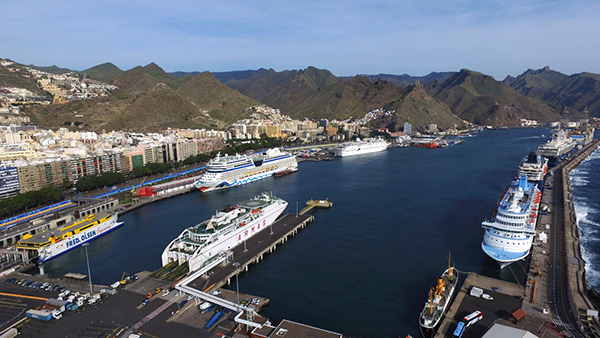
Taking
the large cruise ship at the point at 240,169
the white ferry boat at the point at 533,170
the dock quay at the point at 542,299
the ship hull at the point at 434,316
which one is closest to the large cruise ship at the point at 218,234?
the ship hull at the point at 434,316

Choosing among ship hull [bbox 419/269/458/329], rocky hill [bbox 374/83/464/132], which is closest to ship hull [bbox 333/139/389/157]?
rocky hill [bbox 374/83/464/132]

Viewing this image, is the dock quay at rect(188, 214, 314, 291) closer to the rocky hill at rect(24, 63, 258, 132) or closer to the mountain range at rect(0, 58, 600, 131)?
the rocky hill at rect(24, 63, 258, 132)

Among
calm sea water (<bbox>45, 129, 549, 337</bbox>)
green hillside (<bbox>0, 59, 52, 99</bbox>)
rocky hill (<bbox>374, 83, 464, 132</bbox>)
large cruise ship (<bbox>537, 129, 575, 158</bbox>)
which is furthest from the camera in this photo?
rocky hill (<bbox>374, 83, 464, 132</bbox>)

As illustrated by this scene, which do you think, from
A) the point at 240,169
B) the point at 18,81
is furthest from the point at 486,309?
the point at 18,81

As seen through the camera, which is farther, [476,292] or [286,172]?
[286,172]

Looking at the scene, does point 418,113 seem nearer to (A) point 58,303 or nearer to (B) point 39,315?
(A) point 58,303

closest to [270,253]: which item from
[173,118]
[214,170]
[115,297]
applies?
[115,297]
